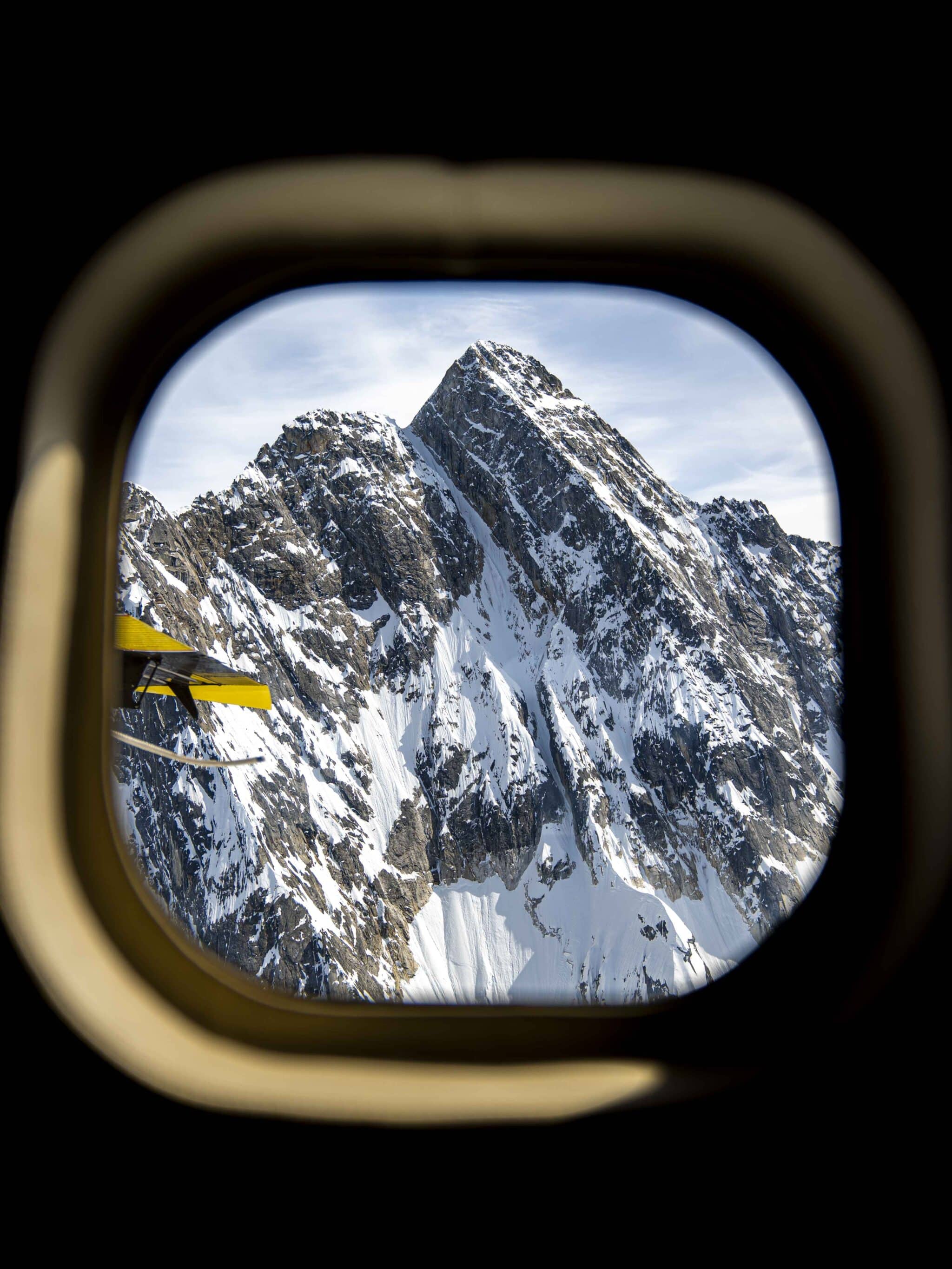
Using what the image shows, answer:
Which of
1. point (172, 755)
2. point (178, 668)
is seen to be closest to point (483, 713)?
point (178, 668)

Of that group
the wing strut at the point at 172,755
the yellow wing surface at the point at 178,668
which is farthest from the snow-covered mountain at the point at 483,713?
the wing strut at the point at 172,755

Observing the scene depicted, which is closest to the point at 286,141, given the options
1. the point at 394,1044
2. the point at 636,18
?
the point at 636,18

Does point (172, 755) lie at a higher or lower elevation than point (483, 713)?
lower

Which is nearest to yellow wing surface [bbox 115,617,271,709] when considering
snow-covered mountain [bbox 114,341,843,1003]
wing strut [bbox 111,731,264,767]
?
wing strut [bbox 111,731,264,767]

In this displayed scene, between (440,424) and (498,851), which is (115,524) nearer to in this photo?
(498,851)

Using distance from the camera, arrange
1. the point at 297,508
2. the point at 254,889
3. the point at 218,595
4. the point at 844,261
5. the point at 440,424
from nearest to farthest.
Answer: the point at 844,261
the point at 254,889
the point at 218,595
the point at 297,508
the point at 440,424

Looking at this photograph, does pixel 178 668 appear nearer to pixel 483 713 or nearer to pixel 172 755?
pixel 172 755

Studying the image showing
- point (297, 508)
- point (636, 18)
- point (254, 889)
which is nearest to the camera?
point (636, 18)
